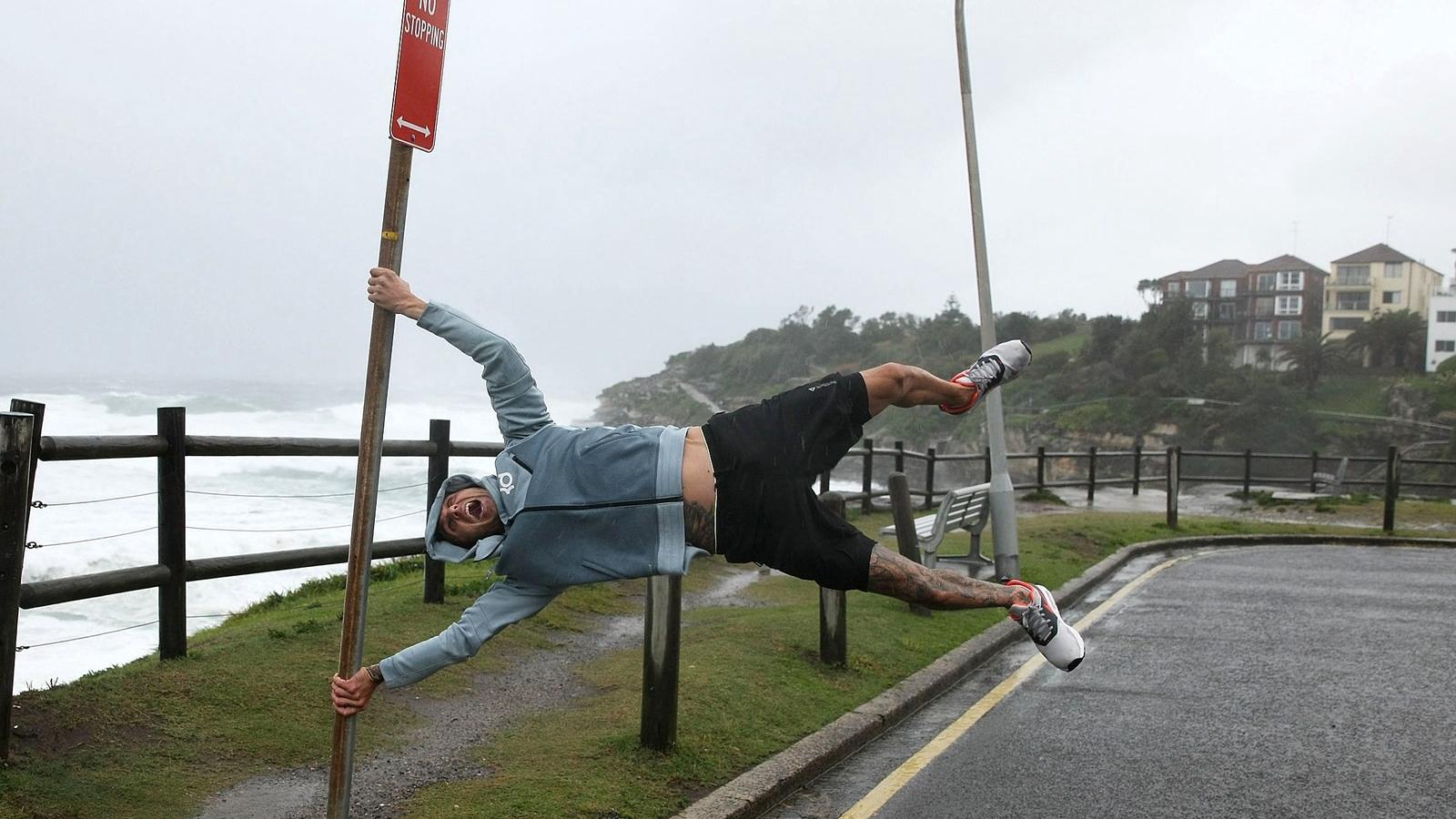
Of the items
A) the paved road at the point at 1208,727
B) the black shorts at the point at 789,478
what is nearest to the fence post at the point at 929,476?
the paved road at the point at 1208,727

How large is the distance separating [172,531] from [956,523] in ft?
24.5

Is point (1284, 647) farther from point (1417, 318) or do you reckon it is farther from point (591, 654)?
point (1417, 318)

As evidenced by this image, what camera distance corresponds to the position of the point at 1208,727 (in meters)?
6.49

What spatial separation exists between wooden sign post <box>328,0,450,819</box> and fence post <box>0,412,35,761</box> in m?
1.62

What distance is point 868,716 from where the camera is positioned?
257 inches

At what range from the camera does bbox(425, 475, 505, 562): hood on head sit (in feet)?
12.8

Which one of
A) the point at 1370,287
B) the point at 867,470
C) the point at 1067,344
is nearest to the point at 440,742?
the point at 867,470

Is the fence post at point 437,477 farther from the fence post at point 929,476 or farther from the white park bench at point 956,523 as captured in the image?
the fence post at point 929,476

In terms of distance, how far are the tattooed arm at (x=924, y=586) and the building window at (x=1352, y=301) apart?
10918cm

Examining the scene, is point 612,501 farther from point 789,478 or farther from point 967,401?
point 967,401

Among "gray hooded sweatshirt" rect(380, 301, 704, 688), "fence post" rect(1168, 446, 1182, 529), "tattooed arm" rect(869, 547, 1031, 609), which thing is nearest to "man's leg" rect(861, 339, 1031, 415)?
"tattooed arm" rect(869, 547, 1031, 609)

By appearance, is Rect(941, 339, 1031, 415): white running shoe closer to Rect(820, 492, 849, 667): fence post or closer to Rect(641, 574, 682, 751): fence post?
Rect(641, 574, 682, 751): fence post

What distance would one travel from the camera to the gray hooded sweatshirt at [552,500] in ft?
12.9

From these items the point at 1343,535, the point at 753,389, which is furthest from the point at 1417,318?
the point at 1343,535
